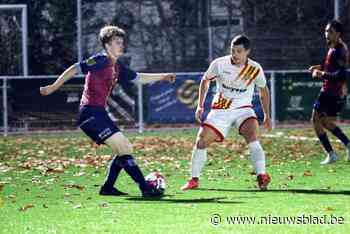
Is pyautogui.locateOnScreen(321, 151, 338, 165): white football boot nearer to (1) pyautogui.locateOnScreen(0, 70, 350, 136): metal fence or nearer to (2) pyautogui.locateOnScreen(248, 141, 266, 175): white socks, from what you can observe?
(2) pyautogui.locateOnScreen(248, 141, 266, 175): white socks

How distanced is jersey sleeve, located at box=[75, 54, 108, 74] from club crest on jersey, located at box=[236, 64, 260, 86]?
1.58 meters

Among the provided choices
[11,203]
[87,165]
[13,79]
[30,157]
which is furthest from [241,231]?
[13,79]

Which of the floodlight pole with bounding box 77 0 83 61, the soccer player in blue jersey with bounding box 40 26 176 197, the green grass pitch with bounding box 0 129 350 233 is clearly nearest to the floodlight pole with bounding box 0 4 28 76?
the floodlight pole with bounding box 77 0 83 61

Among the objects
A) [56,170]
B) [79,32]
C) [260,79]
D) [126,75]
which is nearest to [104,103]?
[126,75]

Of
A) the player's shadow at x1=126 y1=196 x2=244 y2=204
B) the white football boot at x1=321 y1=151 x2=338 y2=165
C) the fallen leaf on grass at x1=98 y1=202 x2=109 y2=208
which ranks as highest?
the fallen leaf on grass at x1=98 y1=202 x2=109 y2=208

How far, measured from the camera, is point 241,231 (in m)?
8.70

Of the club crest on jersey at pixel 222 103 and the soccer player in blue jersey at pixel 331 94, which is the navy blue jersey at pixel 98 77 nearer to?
the club crest on jersey at pixel 222 103

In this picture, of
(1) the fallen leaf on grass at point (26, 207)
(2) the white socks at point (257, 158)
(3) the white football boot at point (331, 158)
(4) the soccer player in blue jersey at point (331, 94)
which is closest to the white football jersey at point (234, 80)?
(2) the white socks at point (257, 158)

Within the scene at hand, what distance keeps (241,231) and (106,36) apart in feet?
13.3

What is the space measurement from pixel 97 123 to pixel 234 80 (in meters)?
1.66

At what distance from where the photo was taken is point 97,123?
12.2 m

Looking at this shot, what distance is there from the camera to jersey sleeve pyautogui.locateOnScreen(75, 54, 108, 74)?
12.1 metres

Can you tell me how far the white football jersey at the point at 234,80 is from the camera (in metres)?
12.7

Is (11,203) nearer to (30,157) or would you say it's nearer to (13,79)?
(30,157)
